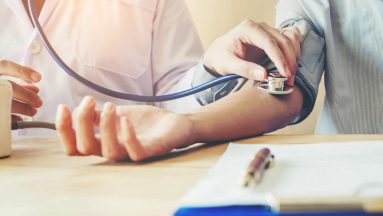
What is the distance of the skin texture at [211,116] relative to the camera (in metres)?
0.56

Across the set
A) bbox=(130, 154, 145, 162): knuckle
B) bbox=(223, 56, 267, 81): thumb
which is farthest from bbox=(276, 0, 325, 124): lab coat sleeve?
bbox=(130, 154, 145, 162): knuckle

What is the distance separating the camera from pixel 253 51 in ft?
2.91

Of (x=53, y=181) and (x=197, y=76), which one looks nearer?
(x=53, y=181)

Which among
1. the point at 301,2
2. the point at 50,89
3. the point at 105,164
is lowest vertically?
the point at 50,89

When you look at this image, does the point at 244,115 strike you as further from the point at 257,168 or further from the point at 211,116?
the point at 257,168

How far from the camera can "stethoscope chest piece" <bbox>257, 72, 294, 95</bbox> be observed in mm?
814

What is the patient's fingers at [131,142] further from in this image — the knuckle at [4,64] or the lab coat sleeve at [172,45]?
the lab coat sleeve at [172,45]

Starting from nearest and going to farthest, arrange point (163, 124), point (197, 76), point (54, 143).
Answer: point (163, 124) < point (54, 143) < point (197, 76)

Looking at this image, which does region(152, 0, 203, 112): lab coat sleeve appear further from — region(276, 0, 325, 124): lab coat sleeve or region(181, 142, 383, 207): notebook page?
region(181, 142, 383, 207): notebook page

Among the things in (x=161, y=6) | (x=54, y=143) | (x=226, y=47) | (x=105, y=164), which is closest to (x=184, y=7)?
(x=161, y=6)

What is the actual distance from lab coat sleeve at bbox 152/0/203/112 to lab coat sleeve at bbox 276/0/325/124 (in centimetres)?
34

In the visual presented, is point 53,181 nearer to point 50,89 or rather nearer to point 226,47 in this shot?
point 226,47

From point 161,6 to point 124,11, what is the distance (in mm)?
102

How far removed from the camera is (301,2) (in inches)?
42.3
